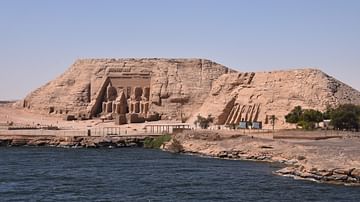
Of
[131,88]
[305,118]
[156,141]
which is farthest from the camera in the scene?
[131,88]

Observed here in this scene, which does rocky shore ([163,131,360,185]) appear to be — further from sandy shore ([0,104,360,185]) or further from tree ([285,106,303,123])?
tree ([285,106,303,123])

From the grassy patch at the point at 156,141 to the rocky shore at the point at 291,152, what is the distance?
2595 millimetres

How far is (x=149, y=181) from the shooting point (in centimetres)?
3969

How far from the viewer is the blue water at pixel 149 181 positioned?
3344cm

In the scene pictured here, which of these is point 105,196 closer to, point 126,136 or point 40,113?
point 126,136

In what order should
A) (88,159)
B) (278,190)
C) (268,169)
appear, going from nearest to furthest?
1. (278,190)
2. (268,169)
3. (88,159)

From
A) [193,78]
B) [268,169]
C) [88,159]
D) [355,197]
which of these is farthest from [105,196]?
[193,78]

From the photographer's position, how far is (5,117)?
10631cm

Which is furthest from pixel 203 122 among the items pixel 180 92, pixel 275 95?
pixel 180 92

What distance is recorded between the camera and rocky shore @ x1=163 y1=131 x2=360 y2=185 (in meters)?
38.4

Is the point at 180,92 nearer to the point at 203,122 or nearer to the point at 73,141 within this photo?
the point at 203,122

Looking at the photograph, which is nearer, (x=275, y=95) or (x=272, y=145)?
(x=272, y=145)

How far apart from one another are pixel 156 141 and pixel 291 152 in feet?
75.1

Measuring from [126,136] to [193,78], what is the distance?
35933mm
